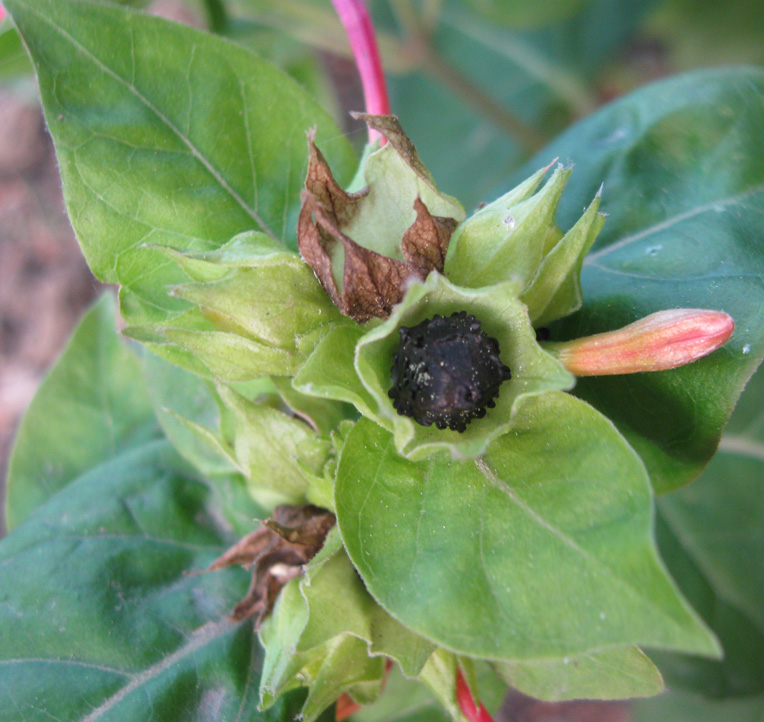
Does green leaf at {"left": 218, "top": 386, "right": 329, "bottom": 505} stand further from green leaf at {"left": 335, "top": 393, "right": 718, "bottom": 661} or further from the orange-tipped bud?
the orange-tipped bud

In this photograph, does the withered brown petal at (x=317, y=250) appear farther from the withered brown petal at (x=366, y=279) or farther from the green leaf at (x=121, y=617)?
the green leaf at (x=121, y=617)

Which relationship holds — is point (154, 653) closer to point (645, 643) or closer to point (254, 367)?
point (254, 367)

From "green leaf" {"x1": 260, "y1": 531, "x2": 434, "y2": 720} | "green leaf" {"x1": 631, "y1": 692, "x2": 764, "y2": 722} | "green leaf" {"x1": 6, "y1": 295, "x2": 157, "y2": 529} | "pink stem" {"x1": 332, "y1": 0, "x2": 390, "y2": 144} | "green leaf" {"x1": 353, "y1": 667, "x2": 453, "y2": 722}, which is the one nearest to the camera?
"green leaf" {"x1": 260, "y1": 531, "x2": 434, "y2": 720}

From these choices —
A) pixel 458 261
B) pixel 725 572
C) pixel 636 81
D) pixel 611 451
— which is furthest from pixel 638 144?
pixel 636 81

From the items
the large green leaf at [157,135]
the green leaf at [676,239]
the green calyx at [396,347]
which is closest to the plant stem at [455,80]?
the green leaf at [676,239]

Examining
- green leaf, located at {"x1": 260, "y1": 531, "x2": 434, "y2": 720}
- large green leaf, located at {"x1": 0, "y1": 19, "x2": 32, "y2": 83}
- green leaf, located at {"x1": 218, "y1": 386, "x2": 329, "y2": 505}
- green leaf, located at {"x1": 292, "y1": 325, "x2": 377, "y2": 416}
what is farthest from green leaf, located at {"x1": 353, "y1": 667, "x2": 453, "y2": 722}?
large green leaf, located at {"x1": 0, "y1": 19, "x2": 32, "y2": 83}

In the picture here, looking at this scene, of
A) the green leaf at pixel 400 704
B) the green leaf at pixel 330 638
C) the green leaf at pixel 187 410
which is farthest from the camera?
Result: the green leaf at pixel 400 704
